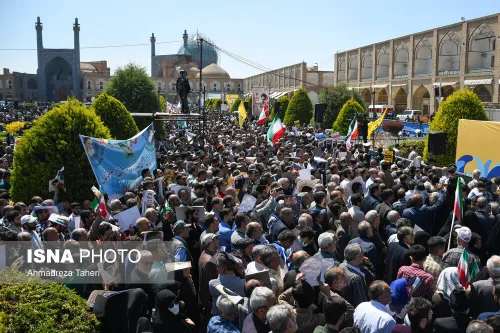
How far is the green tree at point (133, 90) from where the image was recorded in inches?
1068

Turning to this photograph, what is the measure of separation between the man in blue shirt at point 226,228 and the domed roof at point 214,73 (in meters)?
95.5

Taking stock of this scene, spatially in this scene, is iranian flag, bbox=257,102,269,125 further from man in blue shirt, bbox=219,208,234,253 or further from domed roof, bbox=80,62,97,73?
domed roof, bbox=80,62,97,73

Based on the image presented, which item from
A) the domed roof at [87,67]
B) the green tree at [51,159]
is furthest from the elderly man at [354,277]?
the domed roof at [87,67]

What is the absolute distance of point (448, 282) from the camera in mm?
4703

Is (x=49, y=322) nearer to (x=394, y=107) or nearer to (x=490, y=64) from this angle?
(x=490, y=64)

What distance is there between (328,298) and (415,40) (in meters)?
41.7

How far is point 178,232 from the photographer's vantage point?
19.5 feet

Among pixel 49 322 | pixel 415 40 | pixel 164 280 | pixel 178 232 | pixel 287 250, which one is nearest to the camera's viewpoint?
pixel 49 322

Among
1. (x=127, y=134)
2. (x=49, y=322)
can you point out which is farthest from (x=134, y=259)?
(x=127, y=134)

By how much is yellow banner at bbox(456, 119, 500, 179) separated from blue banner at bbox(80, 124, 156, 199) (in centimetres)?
733

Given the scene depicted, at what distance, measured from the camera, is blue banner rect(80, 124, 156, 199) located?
28.4 feet

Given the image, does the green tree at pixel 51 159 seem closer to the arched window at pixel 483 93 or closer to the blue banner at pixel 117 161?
the blue banner at pixel 117 161

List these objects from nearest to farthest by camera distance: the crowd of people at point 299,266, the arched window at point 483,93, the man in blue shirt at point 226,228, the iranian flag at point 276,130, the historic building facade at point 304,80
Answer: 1. the crowd of people at point 299,266
2. the man in blue shirt at point 226,228
3. the iranian flag at point 276,130
4. the arched window at point 483,93
5. the historic building facade at point 304,80

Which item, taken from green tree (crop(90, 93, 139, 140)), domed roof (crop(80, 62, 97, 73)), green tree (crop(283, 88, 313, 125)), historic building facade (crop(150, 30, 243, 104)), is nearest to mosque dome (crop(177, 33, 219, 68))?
historic building facade (crop(150, 30, 243, 104))
